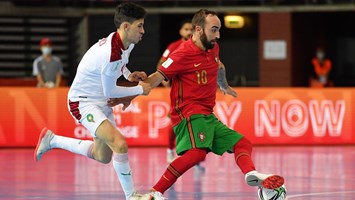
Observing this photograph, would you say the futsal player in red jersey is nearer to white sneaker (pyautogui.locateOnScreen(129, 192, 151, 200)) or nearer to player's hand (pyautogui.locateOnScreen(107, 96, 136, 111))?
white sneaker (pyautogui.locateOnScreen(129, 192, 151, 200))

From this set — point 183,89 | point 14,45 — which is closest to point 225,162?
point 183,89

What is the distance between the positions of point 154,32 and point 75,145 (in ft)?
59.9

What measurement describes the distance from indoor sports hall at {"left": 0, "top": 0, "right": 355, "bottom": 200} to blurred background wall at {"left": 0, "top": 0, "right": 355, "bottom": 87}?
27mm

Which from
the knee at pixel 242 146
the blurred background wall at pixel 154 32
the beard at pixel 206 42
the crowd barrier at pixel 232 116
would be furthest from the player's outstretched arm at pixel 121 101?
the blurred background wall at pixel 154 32

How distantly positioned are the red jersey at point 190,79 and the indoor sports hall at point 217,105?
1.66 meters

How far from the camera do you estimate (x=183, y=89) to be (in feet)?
37.0

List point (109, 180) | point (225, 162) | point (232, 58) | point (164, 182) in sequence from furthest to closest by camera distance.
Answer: point (232, 58)
point (225, 162)
point (109, 180)
point (164, 182)

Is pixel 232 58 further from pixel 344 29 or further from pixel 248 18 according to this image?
pixel 344 29

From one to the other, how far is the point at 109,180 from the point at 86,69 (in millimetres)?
3714

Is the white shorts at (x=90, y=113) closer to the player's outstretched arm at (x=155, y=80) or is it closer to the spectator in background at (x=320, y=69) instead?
the player's outstretched arm at (x=155, y=80)

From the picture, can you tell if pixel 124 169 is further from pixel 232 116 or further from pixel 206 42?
pixel 232 116

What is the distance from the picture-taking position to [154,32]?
30719 millimetres

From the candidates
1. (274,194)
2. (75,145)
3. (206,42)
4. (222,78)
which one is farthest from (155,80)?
(75,145)

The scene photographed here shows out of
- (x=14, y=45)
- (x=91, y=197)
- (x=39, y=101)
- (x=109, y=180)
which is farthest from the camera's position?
(x=14, y=45)
